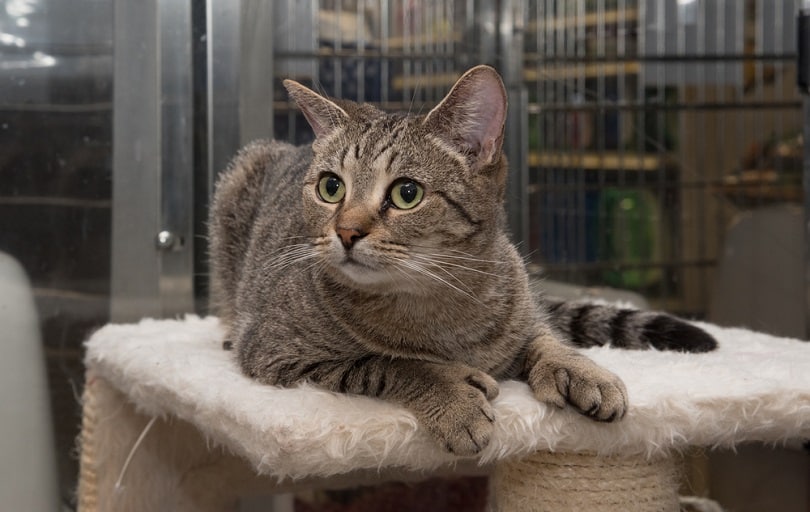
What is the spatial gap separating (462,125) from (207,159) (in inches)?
42.7

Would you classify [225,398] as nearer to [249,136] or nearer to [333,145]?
[333,145]

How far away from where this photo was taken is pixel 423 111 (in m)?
1.89

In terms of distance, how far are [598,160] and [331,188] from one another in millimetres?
1414

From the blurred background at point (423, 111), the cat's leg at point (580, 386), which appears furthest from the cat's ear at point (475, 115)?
the blurred background at point (423, 111)

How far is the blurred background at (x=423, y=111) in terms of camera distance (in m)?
1.86

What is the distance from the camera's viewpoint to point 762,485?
2.28 meters

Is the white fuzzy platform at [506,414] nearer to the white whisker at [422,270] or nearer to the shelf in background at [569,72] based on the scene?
the white whisker at [422,270]

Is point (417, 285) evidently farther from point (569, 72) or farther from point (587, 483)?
point (569, 72)

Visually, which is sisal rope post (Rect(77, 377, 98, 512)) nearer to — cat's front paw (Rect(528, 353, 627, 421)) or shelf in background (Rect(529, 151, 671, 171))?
cat's front paw (Rect(528, 353, 627, 421))

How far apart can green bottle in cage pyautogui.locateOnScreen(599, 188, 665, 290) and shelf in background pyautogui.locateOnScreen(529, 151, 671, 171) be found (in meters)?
0.07

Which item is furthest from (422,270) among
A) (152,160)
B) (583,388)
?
(152,160)

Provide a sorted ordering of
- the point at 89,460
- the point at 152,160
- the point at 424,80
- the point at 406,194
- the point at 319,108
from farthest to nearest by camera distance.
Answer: the point at 424,80 < the point at 152,160 < the point at 89,460 < the point at 319,108 < the point at 406,194

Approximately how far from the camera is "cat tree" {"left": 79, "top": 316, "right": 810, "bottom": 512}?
3.54 ft

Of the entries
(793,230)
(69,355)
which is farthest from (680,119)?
(69,355)
